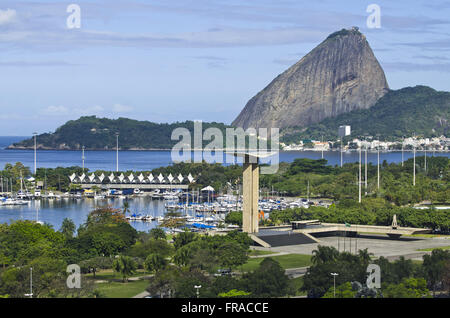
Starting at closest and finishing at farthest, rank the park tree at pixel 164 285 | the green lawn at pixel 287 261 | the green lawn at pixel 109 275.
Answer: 1. the park tree at pixel 164 285
2. the green lawn at pixel 109 275
3. the green lawn at pixel 287 261

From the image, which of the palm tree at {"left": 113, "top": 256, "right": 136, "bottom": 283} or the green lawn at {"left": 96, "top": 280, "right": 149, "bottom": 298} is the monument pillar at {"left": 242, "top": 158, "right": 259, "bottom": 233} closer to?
the palm tree at {"left": 113, "top": 256, "right": 136, "bottom": 283}

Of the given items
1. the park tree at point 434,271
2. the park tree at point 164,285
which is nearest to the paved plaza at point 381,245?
the park tree at point 434,271

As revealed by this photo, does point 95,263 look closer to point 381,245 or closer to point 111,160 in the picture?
point 381,245

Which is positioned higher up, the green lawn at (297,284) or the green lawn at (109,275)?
the green lawn at (297,284)

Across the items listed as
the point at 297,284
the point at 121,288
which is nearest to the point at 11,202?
the point at 121,288

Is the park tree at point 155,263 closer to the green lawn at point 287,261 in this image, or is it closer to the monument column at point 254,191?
the green lawn at point 287,261

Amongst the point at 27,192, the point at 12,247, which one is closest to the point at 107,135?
the point at 27,192
